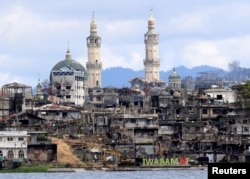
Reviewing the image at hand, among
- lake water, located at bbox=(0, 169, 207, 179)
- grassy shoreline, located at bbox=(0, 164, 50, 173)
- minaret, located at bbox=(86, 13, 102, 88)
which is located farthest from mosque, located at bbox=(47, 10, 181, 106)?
lake water, located at bbox=(0, 169, 207, 179)

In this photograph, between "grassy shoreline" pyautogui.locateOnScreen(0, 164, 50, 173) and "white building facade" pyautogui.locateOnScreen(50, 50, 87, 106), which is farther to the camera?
"white building facade" pyautogui.locateOnScreen(50, 50, 87, 106)

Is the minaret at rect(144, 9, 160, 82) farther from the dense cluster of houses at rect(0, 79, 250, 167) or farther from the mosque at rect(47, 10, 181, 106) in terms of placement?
the dense cluster of houses at rect(0, 79, 250, 167)

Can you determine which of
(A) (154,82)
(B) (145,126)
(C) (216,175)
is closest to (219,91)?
(B) (145,126)

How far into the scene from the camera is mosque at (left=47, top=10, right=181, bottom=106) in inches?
5241

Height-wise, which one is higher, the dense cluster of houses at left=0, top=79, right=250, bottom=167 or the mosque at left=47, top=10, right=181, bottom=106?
the mosque at left=47, top=10, right=181, bottom=106

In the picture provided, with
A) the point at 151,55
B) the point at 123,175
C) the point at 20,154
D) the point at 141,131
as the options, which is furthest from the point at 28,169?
the point at 151,55

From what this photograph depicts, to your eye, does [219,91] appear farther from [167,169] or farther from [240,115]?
[167,169]

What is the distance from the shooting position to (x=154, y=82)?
573 ft

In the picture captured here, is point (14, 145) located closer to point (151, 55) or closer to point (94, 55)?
point (94, 55)

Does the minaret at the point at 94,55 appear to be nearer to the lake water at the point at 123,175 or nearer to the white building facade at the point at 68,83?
the white building facade at the point at 68,83

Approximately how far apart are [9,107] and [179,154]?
32.5 m

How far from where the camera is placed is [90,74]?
176 m

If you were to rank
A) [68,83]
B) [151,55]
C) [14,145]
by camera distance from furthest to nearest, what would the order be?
[151,55] → [68,83] → [14,145]

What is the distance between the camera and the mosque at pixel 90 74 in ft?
437
